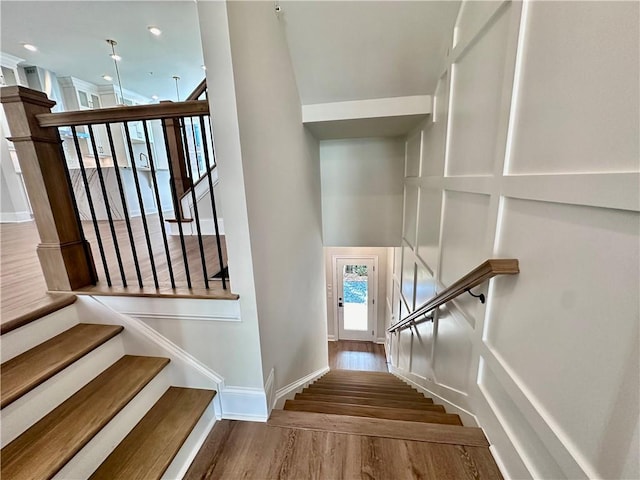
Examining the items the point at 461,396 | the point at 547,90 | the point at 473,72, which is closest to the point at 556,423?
the point at 461,396

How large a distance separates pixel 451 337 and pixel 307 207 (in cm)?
185

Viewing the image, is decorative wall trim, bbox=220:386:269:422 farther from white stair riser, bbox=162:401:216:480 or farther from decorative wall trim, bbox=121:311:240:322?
decorative wall trim, bbox=121:311:240:322

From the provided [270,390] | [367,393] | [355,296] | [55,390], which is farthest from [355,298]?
[55,390]

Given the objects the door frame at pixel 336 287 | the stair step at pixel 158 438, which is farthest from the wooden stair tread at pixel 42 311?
the door frame at pixel 336 287

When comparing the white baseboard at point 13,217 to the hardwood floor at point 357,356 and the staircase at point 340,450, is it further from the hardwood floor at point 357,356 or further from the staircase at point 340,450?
the hardwood floor at point 357,356

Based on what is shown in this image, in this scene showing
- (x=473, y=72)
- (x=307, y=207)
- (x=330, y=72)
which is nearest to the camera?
(x=473, y=72)

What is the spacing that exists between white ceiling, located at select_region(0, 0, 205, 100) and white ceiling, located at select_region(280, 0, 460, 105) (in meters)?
2.02

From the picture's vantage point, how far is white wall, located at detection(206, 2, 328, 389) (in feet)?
4.16

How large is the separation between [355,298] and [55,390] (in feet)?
17.3

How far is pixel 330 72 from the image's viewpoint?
7.45ft

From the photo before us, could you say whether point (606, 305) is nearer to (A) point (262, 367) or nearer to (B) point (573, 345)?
(B) point (573, 345)

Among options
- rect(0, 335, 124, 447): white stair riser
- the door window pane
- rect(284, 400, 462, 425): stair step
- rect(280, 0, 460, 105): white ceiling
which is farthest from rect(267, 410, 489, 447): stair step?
the door window pane

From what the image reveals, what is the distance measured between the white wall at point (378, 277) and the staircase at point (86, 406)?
174 inches

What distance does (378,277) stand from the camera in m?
5.75
